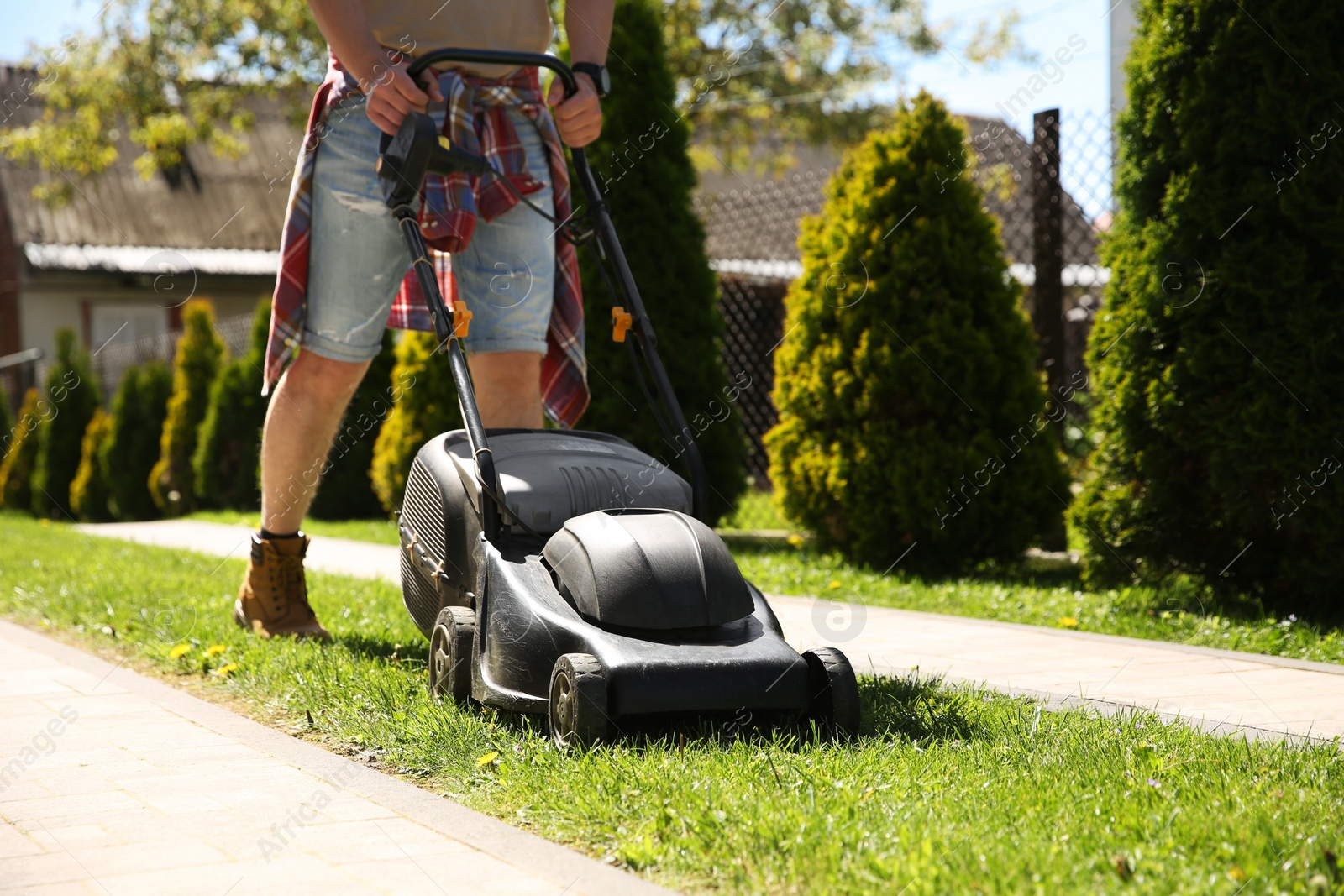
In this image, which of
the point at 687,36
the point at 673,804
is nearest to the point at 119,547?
the point at 673,804

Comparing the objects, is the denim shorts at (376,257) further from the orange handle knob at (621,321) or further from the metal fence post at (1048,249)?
the metal fence post at (1048,249)

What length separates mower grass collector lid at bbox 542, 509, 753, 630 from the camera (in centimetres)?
259

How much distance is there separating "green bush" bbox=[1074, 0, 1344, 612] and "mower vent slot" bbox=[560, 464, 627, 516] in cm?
244

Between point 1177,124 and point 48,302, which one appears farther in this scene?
point 48,302

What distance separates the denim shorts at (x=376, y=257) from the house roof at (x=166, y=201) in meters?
16.7

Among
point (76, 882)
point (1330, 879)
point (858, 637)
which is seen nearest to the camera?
point (1330, 879)

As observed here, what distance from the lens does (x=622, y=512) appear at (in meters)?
2.82

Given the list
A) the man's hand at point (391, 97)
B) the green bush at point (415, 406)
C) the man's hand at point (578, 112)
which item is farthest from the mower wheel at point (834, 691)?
the green bush at point (415, 406)

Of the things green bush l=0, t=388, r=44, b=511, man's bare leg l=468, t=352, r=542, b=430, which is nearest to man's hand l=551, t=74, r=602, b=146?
man's bare leg l=468, t=352, r=542, b=430

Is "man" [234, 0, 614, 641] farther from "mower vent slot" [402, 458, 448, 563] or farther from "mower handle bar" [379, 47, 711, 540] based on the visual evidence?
"mower vent slot" [402, 458, 448, 563]

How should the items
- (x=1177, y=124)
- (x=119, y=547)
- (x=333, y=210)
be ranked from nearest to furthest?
(x=333, y=210), (x=1177, y=124), (x=119, y=547)

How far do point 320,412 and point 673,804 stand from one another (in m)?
2.08

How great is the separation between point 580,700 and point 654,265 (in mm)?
5066

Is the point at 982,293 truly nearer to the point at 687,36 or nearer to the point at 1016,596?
the point at 1016,596
